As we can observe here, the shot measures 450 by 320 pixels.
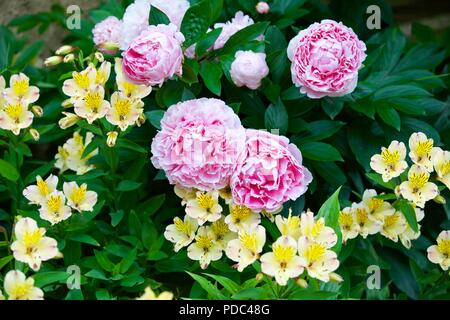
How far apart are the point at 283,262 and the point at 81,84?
0.57 meters

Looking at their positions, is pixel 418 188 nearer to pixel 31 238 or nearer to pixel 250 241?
pixel 250 241

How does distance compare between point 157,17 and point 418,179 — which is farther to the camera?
point 157,17

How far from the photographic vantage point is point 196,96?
1.67 m

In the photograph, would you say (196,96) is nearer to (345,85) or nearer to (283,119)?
(283,119)

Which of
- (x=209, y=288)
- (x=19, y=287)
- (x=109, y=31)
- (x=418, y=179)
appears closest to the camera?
(x=19, y=287)

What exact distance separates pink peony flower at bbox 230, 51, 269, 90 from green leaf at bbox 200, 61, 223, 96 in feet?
0.11

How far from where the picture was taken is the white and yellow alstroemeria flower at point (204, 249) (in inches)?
57.0

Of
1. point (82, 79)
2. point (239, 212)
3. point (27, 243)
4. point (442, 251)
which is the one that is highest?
point (82, 79)

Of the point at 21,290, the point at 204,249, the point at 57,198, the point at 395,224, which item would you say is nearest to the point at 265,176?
the point at 204,249

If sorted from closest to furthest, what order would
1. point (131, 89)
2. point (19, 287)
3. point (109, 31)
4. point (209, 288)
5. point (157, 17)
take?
point (19, 287), point (209, 288), point (131, 89), point (157, 17), point (109, 31)

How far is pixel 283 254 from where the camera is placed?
123cm

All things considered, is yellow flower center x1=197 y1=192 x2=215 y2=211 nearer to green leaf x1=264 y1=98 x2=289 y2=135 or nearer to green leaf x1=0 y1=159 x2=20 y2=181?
green leaf x1=264 y1=98 x2=289 y2=135

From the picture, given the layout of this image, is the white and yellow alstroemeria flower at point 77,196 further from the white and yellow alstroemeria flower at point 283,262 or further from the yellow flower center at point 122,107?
the white and yellow alstroemeria flower at point 283,262
